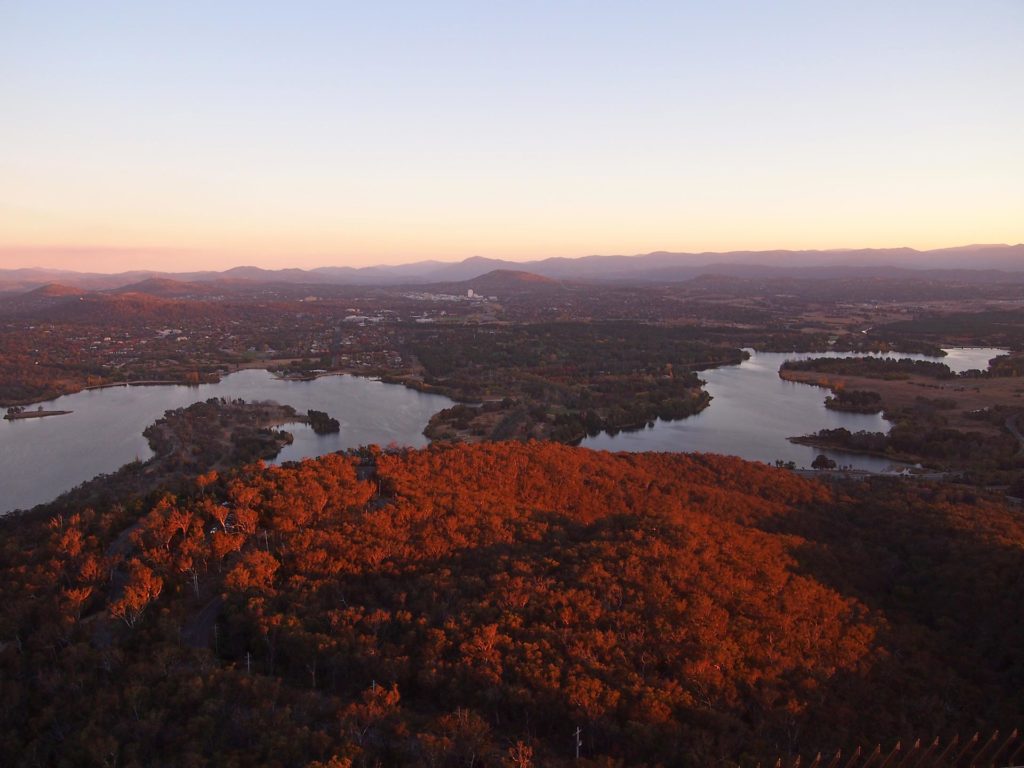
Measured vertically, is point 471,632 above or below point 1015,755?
above

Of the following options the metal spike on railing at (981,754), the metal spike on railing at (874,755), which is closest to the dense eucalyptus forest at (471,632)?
the metal spike on railing at (874,755)

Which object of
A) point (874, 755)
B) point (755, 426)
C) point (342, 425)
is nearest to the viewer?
point (874, 755)

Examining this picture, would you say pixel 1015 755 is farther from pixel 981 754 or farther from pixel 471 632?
pixel 471 632

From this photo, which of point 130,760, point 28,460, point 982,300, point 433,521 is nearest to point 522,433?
point 433,521

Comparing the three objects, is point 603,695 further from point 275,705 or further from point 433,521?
point 433,521

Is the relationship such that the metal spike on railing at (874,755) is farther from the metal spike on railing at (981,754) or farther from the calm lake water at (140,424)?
the calm lake water at (140,424)

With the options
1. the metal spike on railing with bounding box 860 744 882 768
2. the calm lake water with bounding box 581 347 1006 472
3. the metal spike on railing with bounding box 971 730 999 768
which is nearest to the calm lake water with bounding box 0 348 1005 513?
the calm lake water with bounding box 581 347 1006 472

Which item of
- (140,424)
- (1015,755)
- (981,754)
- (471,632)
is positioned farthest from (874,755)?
(140,424)
